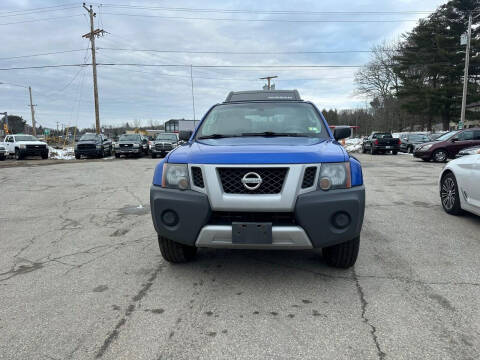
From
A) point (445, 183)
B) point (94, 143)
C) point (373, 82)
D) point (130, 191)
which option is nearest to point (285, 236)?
point (445, 183)

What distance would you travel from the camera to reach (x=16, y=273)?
A: 3.59 meters

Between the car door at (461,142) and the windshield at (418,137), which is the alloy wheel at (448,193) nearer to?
the car door at (461,142)

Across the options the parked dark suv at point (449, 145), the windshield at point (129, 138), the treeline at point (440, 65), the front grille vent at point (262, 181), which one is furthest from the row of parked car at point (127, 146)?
the treeline at point (440, 65)

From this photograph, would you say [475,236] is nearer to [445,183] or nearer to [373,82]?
[445,183]

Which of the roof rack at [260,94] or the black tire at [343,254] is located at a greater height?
the roof rack at [260,94]

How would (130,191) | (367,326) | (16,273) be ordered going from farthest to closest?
1. (130,191)
2. (16,273)
3. (367,326)

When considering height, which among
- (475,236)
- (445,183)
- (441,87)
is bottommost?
(475,236)

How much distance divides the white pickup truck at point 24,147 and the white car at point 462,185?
2408 centimetres

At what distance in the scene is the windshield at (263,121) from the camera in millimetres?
4000

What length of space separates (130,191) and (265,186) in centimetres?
671

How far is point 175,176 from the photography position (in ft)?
Answer: 10.3

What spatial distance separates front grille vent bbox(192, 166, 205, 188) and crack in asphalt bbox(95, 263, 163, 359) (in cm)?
107

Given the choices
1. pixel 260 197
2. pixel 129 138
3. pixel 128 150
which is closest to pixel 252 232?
pixel 260 197

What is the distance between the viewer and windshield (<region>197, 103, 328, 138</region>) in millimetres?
→ 4000
